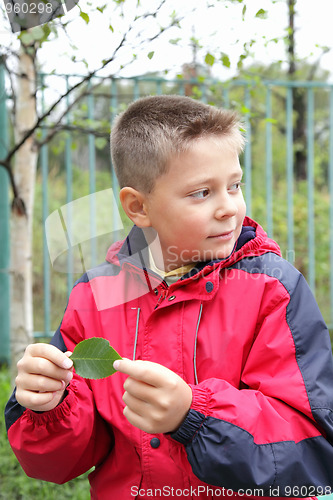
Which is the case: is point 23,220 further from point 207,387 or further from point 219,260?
point 207,387

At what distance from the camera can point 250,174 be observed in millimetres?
5199

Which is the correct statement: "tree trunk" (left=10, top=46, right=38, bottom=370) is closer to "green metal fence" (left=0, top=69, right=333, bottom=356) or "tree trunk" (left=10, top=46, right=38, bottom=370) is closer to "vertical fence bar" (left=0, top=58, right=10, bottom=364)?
"green metal fence" (left=0, top=69, right=333, bottom=356)

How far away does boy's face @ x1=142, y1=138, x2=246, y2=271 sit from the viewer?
1199 mm

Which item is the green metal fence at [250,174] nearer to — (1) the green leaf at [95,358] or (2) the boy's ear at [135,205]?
(2) the boy's ear at [135,205]

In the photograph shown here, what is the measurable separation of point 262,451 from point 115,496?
414mm

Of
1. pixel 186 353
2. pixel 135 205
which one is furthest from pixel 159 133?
pixel 186 353

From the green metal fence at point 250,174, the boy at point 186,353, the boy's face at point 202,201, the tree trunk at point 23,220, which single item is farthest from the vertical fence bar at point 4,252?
the boy's face at point 202,201

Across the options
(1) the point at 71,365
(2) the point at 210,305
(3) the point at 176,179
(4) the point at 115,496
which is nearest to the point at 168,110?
(3) the point at 176,179

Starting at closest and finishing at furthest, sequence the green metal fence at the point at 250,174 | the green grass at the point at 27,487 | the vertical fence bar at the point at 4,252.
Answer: the green grass at the point at 27,487
the green metal fence at the point at 250,174
the vertical fence bar at the point at 4,252

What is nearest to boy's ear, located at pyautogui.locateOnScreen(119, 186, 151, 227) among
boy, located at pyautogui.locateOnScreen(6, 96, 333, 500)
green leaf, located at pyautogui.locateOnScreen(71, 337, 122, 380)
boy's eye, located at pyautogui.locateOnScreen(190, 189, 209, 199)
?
boy, located at pyautogui.locateOnScreen(6, 96, 333, 500)

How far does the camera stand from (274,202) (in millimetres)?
5875

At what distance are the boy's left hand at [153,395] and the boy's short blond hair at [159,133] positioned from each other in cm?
48

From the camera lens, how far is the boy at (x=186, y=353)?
3.45 feet

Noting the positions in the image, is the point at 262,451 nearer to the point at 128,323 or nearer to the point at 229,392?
the point at 229,392
